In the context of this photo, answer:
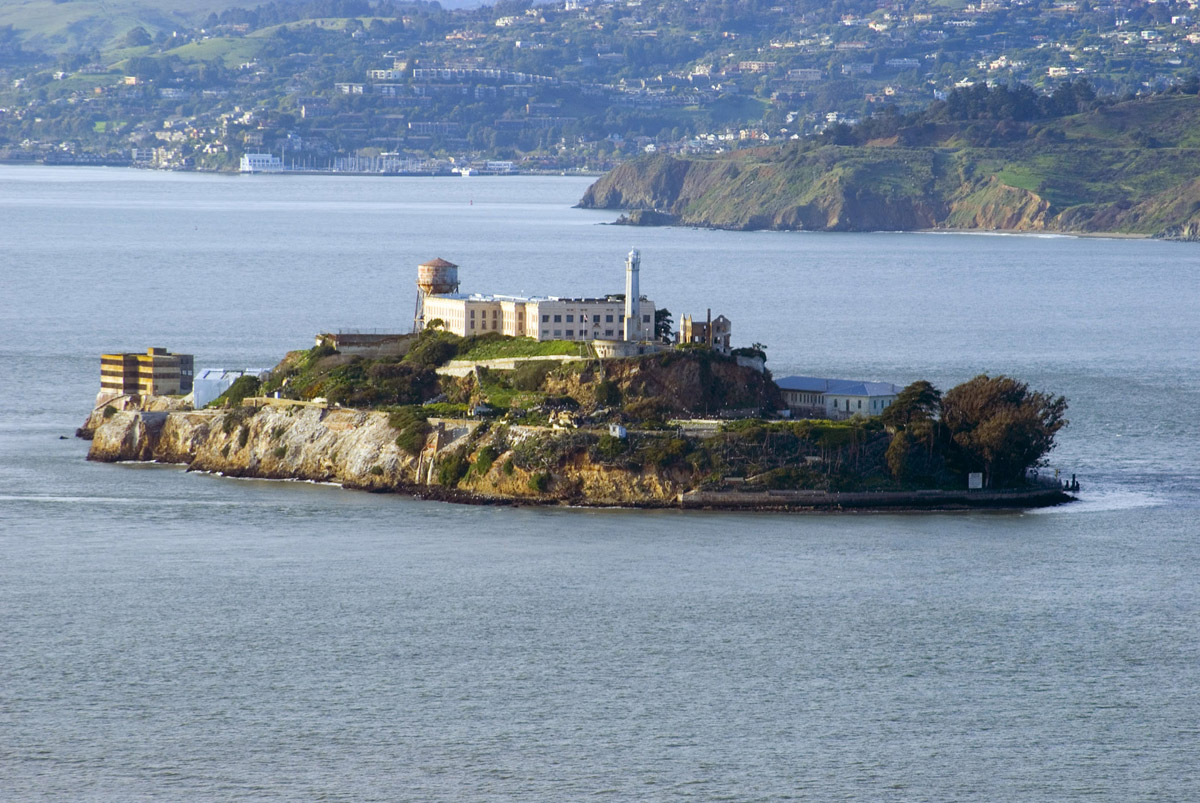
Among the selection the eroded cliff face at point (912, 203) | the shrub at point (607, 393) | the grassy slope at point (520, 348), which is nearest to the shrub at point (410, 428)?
the shrub at point (607, 393)

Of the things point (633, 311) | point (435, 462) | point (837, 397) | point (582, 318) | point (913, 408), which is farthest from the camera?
point (582, 318)

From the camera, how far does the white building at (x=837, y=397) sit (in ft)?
191

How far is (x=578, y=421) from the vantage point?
5616 centimetres

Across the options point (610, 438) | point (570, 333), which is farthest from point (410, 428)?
point (570, 333)

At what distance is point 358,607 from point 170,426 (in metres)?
21.1

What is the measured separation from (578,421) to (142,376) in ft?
57.6

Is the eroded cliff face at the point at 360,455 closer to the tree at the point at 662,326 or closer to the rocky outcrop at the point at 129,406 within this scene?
the rocky outcrop at the point at 129,406

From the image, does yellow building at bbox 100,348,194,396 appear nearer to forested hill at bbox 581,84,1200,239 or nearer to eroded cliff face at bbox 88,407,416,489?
eroded cliff face at bbox 88,407,416,489

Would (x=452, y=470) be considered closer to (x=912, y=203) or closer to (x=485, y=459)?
(x=485, y=459)

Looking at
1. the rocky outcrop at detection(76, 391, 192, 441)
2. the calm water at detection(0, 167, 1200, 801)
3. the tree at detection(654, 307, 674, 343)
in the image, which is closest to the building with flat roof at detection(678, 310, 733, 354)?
the tree at detection(654, 307, 674, 343)

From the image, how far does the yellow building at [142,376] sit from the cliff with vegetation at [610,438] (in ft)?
13.5

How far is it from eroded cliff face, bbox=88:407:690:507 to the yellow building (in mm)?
3562

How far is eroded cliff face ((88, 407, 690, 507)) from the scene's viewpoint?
5391 centimetres

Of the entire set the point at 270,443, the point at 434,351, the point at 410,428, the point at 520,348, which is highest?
the point at 520,348
